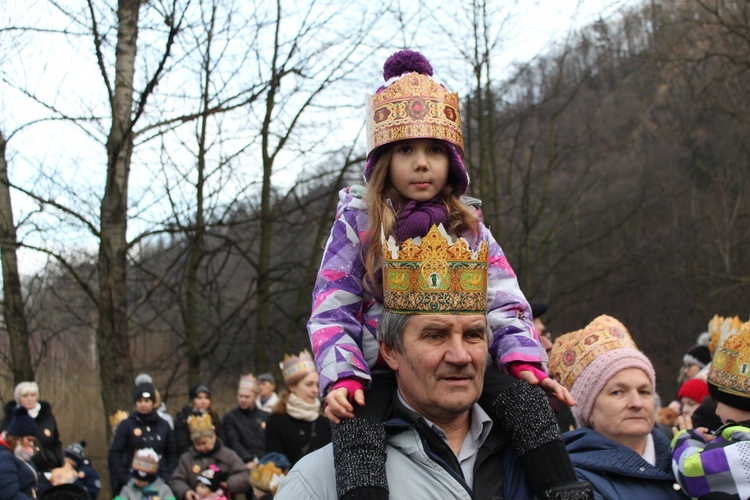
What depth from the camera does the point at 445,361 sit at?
241 cm

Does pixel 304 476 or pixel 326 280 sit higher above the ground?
pixel 326 280

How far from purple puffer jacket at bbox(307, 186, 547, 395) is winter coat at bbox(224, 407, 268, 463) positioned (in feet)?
23.1

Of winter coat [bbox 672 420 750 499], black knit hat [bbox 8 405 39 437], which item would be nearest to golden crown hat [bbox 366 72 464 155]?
winter coat [bbox 672 420 750 499]

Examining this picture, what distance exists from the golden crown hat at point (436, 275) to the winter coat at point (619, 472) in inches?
37.7

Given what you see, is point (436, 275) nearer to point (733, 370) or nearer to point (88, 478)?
point (733, 370)

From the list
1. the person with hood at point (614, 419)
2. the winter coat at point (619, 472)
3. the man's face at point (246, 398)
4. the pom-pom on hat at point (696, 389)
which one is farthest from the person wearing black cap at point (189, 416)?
the winter coat at point (619, 472)

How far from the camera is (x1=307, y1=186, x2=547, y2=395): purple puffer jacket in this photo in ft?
8.48

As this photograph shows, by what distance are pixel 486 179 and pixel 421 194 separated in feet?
40.9

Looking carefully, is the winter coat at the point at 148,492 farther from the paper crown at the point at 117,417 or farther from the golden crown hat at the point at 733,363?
the golden crown hat at the point at 733,363

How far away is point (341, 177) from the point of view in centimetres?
1502

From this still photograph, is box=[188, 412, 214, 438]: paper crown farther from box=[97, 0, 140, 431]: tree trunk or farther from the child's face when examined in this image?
the child's face

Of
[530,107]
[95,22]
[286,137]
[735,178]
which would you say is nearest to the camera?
[95,22]

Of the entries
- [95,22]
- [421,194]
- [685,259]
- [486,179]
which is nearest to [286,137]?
[486,179]

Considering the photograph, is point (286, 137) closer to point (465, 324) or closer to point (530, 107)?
point (530, 107)
